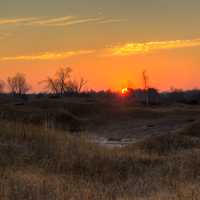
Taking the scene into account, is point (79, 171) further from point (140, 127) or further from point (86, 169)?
point (140, 127)

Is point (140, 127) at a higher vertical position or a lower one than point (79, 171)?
lower

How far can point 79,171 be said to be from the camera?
1529cm

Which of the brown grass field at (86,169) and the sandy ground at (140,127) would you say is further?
the sandy ground at (140,127)

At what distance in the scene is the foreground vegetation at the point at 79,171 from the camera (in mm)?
11765

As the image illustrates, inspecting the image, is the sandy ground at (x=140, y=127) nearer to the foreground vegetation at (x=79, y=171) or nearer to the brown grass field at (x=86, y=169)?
the brown grass field at (x=86, y=169)

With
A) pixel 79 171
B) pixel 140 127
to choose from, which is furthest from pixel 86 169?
pixel 140 127

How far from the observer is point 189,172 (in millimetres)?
15430

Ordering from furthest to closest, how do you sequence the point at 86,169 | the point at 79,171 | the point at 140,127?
the point at 140,127 < the point at 86,169 < the point at 79,171

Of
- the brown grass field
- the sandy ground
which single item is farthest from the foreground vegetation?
the sandy ground

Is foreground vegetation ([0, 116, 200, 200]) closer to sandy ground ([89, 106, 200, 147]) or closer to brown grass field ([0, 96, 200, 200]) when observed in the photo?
brown grass field ([0, 96, 200, 200])

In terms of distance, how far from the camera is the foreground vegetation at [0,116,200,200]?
11.8 metres

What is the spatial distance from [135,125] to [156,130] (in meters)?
6.42

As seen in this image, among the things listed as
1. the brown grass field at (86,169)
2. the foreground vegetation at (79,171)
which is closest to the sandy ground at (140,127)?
the brown grass field at (86,169)

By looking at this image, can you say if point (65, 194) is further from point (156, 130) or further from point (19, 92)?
point (19, 92)
